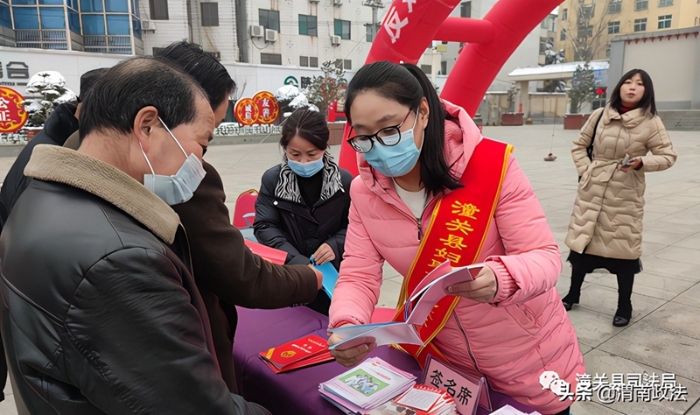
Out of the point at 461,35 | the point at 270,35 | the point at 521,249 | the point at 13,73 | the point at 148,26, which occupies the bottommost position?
the point at 521,249

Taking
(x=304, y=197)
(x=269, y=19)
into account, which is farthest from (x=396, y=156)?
(x=269, y=19)

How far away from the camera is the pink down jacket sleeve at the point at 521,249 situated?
1.20 meters

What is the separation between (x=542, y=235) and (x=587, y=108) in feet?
98.7

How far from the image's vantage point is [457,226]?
1.37 metres

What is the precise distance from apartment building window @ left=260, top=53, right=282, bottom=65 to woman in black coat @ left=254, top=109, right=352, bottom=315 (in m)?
22.7

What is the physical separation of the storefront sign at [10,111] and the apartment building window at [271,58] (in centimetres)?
1469

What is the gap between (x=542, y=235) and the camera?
133 centimetres

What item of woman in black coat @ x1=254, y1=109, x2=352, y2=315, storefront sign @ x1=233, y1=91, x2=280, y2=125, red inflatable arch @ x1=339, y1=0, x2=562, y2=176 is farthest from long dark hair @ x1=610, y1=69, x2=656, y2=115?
storefront sign @ x1=233, y1=91, x2=280, y2=125

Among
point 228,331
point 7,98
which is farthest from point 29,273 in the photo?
point 7,98

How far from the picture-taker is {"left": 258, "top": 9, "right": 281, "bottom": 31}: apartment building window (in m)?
23.6

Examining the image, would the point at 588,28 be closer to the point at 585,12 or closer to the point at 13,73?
the point at 585,12

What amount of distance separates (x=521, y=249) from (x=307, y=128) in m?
1.42

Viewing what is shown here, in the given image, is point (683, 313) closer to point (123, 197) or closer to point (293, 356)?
point (293, 356)

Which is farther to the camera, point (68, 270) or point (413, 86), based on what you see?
point (413, 86)
